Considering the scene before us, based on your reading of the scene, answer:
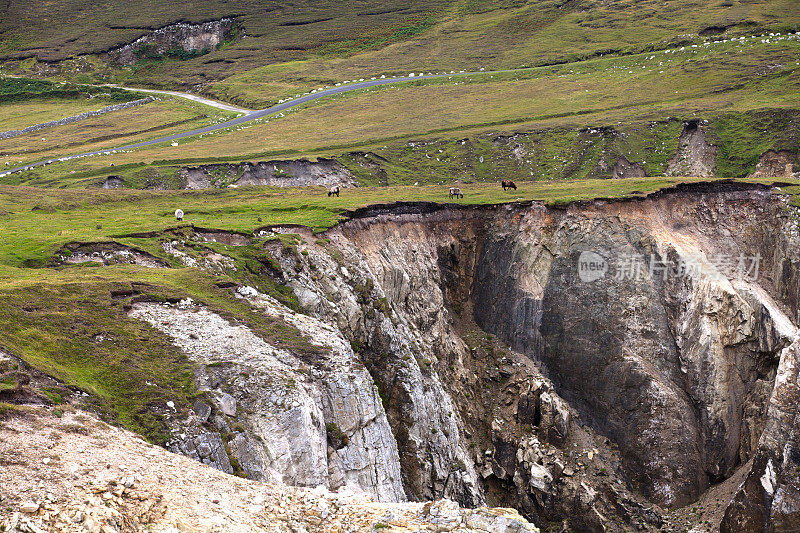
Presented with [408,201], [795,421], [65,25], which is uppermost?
[65,25]

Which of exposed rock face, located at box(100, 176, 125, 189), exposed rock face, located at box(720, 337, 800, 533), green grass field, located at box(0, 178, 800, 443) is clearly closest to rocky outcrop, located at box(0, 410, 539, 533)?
green grass field, located at box(0, 178, 800, 443)

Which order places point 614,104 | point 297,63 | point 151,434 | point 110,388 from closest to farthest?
point 151,434 → point 110,388 → point 614,104 → point 297,63

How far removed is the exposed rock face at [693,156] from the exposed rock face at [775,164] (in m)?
4.62

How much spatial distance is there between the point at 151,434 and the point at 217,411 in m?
3.17

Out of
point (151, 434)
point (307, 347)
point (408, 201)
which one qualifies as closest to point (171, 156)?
point (408, 201)

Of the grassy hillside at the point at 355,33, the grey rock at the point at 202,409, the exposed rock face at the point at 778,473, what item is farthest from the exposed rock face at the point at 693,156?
the grey rock at the point at 202,409

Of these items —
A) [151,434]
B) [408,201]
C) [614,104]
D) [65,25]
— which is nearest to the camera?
[151,434]

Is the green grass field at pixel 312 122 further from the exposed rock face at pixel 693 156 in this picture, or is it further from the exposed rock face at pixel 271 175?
the exposed rock face at pixel 271 175

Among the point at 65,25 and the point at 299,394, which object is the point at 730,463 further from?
the point at 65,25

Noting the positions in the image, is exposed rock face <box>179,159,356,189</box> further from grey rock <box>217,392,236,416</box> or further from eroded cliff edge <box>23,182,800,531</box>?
grey rock <box>217,392,236,416</box>

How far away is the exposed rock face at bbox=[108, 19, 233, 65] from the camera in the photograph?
14762cm

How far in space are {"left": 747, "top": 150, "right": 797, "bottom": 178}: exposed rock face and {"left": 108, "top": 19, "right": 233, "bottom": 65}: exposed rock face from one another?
124299 millimetres

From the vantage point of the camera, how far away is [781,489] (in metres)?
39.0

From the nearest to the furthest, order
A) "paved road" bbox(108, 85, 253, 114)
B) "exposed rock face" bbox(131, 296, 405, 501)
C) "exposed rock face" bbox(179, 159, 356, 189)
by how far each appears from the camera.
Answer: "exposed rock face" bbox(131, 296, 405, 501), "exposed rock face" bbox(179, 159, 356, 189), "paved road" bbox(108, 85, 253, 114)
